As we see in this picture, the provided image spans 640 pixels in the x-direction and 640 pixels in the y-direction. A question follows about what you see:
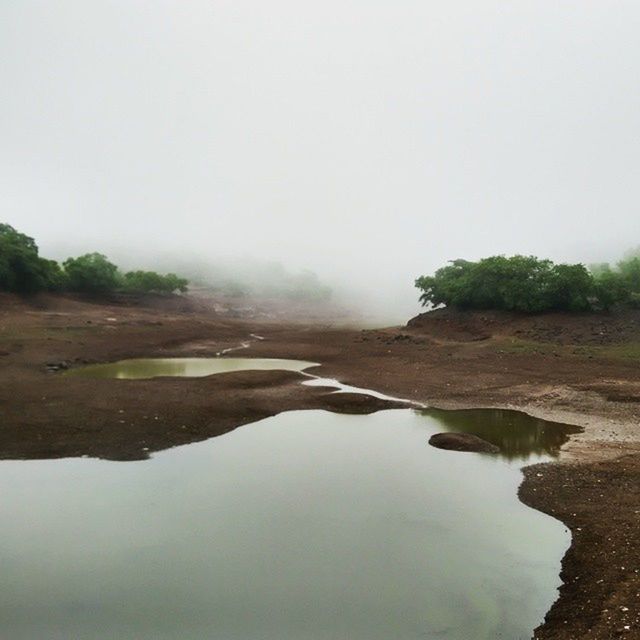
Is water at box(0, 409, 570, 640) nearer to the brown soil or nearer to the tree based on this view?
the brown soil

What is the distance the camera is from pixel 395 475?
1734 cm

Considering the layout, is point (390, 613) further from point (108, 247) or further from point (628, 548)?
point (108, 247)

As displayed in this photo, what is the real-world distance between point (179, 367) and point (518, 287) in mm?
40195

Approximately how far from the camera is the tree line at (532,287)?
55.1m

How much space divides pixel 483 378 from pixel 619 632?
88.3 feet

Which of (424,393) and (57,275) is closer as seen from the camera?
(424,393)

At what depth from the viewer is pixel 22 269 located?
66312 millimetres

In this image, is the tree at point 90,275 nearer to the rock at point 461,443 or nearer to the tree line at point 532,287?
the tree line at point 532,287

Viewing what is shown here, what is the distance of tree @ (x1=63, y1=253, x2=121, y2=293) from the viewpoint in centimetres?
7679

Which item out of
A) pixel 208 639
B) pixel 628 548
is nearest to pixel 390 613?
pixel 208 639

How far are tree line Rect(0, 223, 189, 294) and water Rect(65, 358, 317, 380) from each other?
33857 mm

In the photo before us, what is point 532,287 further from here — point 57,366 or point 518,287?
point 57,366

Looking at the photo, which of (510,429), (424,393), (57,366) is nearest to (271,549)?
(510,429)

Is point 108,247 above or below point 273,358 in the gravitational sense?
above
